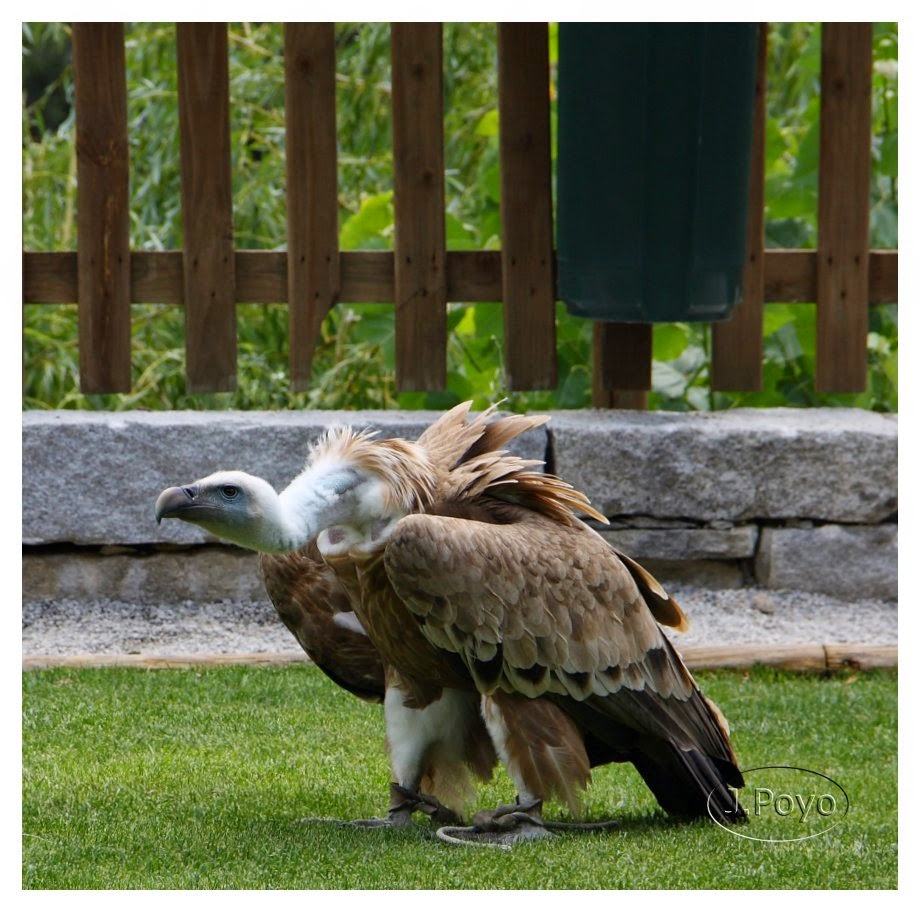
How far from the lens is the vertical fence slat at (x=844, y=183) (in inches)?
257

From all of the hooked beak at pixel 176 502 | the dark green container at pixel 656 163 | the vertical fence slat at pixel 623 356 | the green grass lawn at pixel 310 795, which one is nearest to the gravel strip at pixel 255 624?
the green grass lawn at pixel 310 795

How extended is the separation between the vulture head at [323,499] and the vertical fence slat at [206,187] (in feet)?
8.33

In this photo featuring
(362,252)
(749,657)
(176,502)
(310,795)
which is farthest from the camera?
(362,252)

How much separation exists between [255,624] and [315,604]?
199 cm

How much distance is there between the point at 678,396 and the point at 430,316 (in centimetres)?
164

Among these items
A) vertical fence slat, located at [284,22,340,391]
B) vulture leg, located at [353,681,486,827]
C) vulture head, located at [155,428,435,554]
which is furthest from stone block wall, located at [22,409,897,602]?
vulture head, located at [155,428,435,554]

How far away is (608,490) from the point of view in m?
6.32

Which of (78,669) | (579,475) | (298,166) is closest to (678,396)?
(579,475)

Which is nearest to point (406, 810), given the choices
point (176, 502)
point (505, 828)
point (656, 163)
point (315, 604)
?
point (505, 828)

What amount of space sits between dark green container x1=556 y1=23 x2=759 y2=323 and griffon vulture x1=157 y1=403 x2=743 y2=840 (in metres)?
1.93

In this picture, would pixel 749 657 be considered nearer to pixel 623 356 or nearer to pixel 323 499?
pixel 623 356

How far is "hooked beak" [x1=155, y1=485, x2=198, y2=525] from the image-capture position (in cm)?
346

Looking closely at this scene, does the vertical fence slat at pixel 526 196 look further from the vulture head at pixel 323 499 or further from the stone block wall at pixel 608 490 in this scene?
the vulture head at pixel 323 499

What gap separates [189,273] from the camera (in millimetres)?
6340
